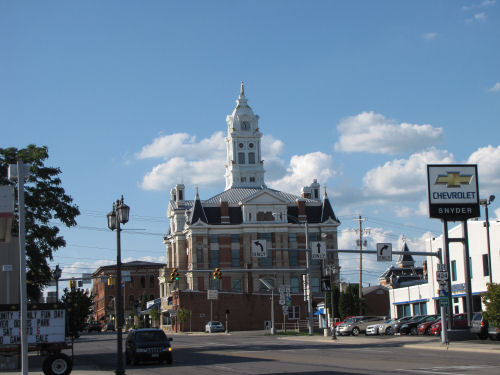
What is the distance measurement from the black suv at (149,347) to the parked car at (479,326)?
18.8 meters

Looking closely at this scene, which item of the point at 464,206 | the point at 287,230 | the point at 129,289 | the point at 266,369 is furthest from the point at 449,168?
the point at 129,289

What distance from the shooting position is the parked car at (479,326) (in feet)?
136

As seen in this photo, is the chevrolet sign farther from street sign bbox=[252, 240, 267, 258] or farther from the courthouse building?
the courthouse building

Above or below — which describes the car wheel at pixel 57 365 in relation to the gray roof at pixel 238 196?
→ below

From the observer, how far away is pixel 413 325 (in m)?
56.0

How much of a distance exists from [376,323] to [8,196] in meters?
42.9

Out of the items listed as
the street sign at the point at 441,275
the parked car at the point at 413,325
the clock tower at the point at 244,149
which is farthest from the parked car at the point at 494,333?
the clock tower at the point at 244,149

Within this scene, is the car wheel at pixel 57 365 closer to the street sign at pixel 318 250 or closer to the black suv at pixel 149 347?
the black suv at pixel 149 347

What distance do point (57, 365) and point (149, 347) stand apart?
6.80 meters

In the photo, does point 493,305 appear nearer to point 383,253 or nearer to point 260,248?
point 383,253

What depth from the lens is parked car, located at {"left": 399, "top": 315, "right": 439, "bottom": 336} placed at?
55.8 meters

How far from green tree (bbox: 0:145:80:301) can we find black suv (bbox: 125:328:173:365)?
10.9 metres

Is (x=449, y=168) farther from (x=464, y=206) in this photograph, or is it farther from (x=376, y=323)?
(x=376, y=323)

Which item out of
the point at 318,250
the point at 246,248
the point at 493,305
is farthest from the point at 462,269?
the point at 246,248
